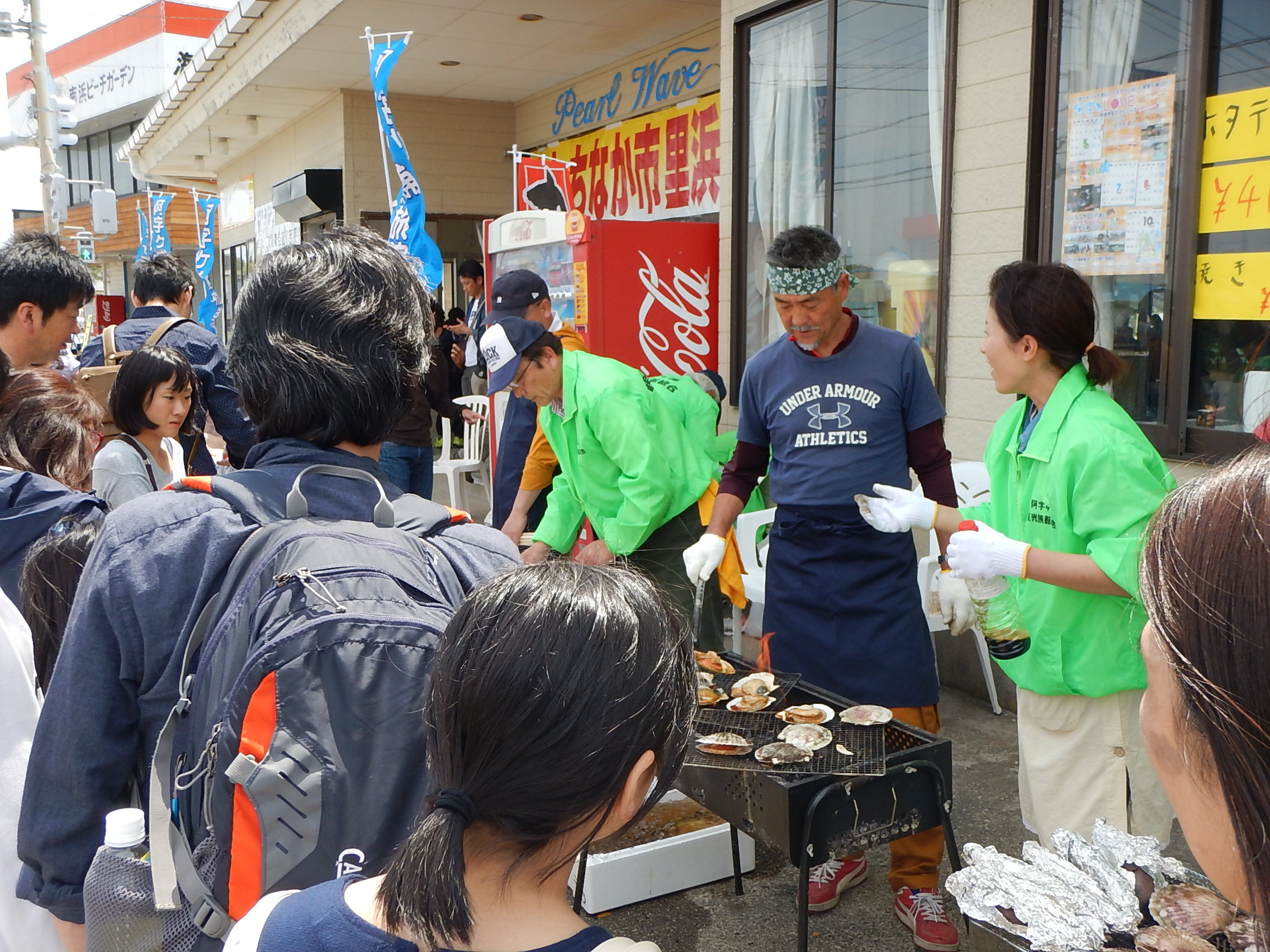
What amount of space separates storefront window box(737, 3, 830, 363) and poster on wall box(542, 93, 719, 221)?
173 cm

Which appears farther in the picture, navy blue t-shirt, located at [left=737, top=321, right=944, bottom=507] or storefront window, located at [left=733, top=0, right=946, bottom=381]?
storefront window, located at [left=733, top=0, right=946, bottom=381]

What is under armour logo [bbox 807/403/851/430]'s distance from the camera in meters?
3.37

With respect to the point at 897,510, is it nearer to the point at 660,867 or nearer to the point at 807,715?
the point at 807,715

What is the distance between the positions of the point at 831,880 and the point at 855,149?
3.96 m

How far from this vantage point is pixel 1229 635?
832mm

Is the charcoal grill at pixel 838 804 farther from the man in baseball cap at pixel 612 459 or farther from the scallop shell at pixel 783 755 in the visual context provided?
the man in baseball cap at pixel 612 459

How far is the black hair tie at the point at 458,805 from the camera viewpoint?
1.01m

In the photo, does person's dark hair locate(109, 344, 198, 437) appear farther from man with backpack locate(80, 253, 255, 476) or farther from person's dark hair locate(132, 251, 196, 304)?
person's dark hair locate(132, 251, 196, 304)

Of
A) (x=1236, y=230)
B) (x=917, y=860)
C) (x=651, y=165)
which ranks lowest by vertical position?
(x=917, y=860)

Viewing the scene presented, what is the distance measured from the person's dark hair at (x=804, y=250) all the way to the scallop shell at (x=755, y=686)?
1.35m

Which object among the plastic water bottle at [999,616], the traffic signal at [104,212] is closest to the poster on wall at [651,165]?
the plastic water bottle at [999,616]

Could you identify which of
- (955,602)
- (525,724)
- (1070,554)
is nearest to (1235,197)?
(955,602)

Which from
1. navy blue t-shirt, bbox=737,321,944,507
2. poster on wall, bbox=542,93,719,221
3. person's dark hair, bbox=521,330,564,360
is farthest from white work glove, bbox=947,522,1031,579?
poster on wall, bbox=542,93,719,221

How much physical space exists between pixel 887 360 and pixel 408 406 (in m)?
2.20
